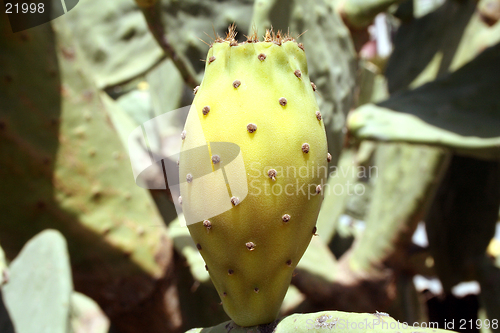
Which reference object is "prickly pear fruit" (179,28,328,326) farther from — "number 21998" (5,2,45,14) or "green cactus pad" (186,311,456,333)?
"number 21998" (5,2,45,14)

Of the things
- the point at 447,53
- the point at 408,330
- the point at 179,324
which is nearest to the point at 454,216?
the point at 447,53

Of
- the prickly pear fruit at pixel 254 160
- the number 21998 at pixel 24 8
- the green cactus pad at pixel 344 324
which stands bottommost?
the green cactus pad at pixel 344 324

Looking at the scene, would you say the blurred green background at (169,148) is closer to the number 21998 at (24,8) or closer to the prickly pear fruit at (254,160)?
the number 21998 at (24,8)

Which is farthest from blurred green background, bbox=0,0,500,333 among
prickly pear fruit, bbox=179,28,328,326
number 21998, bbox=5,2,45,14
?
prickly pear fruit, bbox=179,28,328,326

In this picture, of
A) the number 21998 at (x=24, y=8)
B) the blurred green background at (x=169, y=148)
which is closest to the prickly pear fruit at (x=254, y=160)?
the blurred green background at (x=169, y=148)

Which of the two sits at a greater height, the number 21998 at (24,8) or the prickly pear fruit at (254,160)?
the number 21998 at (24,8)

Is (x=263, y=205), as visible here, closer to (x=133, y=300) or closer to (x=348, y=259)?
(x=133, y=300)

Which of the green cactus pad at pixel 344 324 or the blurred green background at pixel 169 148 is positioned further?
the blurred green background at pixel 169 148
